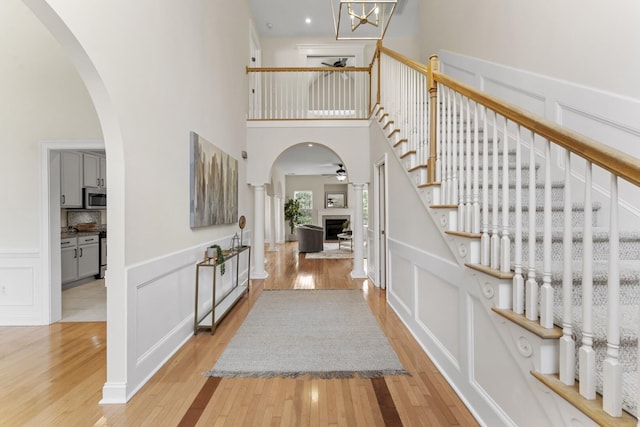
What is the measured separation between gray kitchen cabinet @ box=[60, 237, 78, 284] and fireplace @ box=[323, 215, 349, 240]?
8.98 m

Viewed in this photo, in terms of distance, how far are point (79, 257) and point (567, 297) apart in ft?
20.4

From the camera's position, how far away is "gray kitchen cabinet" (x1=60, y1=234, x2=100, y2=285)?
4746mm

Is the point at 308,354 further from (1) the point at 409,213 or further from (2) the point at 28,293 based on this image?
(2) the point at 28,293

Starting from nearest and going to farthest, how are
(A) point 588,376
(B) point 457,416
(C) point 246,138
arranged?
(A) point 588,376, (B) point 457,416, (C) point 246,138

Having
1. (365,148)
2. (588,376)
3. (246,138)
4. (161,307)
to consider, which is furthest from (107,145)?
→ (365,148)

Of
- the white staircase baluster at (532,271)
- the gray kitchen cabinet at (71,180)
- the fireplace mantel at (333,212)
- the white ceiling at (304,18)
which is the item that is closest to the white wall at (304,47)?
the white ceiling at (304,18)

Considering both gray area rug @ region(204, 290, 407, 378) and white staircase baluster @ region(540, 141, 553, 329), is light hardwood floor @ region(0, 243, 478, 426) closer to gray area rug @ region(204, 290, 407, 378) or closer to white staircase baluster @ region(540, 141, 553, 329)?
gray area rug @ region(204, 290, 407, 378)

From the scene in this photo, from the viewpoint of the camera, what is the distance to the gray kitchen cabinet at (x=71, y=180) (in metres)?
4.69

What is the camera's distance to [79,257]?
5.01 m

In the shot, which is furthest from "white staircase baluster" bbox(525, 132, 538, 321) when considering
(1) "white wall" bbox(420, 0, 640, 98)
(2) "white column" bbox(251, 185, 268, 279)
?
(2) "white column" bbox(251, 185, 268, 279)

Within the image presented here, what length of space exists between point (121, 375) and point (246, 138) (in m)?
4.23

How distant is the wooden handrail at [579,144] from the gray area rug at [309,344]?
1873 millimetres

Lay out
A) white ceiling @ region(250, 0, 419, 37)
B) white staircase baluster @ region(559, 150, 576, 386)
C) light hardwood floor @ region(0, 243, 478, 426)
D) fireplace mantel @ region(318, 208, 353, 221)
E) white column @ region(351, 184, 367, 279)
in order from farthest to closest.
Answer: fireplace mantel @ region(318, 208, 353, 221), white ceiling @ region(250, 0, 419, 37), white column @ region(351, 184, 367, 279), light hardwood floor @ region(0, 243, 478, 426), white staircase baluster @ region(559, 150, 576, 386)

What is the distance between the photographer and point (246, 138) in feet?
17.9
